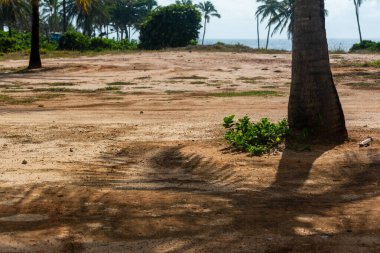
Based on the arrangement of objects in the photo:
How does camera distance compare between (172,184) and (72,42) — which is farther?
(72,42)

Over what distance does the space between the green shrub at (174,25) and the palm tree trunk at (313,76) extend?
39.4 meters

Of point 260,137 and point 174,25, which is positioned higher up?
point 174,25

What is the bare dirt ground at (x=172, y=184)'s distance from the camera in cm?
472

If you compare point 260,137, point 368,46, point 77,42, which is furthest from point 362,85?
point 368,46

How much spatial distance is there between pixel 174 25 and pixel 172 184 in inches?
1633

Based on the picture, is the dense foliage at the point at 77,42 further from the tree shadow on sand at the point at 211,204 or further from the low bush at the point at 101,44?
the tree shadow on sand at the point at 211,204

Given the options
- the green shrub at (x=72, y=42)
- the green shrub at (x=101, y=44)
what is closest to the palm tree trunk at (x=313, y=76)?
the green shrub at (x=72, y=42)

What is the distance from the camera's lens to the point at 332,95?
799 centimetres

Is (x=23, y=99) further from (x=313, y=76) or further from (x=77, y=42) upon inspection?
(x=77, y=42)

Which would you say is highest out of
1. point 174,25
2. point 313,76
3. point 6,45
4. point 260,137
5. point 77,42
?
point 174,25

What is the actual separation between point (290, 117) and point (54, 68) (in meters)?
18.9

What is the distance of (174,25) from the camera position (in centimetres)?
4709

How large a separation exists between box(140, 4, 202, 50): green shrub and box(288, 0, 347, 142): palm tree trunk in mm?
39358

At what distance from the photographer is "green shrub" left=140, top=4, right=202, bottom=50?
4697cm
